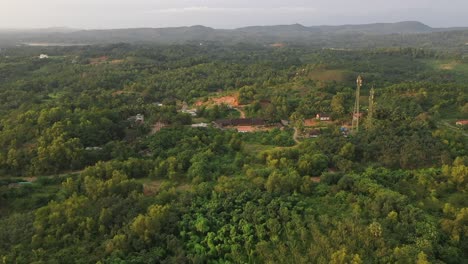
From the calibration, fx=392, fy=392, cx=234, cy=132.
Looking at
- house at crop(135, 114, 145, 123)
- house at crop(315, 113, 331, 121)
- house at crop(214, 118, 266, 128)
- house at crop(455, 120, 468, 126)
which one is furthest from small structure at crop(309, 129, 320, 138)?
house at crop(135, 114, 145, 123)

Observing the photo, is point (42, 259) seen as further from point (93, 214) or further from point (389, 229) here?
point (389, 229)

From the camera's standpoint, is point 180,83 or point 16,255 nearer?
point 16,255

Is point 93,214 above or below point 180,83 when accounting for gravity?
below

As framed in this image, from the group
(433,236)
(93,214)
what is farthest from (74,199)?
(433,236)

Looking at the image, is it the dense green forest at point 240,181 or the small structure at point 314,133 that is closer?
the dense green forest at point 240,181

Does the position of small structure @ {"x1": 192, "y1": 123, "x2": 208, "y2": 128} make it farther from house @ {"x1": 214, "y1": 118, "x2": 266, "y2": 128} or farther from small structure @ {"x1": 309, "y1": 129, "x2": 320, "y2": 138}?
small structure @ {"x1": 309, "y1": 129, "x2": 320, "y2": 138}

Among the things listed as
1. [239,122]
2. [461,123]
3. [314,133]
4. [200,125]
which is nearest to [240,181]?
[314,133]

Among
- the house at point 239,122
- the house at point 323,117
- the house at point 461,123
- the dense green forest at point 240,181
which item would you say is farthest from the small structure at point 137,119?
the house at point 461,123

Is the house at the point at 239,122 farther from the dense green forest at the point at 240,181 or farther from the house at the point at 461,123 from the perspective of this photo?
the house at the point at 461,123

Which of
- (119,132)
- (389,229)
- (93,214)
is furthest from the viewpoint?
(119,132)
